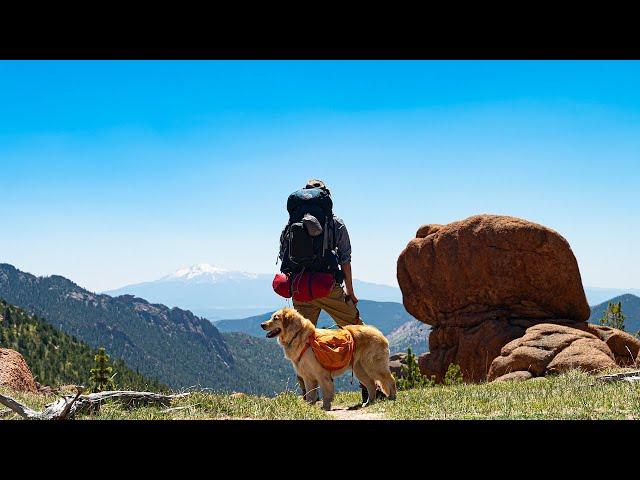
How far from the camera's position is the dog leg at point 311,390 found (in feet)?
37.3

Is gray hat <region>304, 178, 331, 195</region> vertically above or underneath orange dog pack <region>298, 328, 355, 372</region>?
above

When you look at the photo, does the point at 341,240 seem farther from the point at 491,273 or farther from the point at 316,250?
the point at 491,273

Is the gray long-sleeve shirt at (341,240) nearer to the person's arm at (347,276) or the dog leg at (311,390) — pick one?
the person's arm at (347,276)

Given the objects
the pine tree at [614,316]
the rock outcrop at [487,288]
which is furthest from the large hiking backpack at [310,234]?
the pine tree at [614,316]

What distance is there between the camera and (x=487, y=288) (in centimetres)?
2903

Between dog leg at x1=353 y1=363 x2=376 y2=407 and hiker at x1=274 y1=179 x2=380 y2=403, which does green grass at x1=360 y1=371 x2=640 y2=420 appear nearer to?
dog leg at x1=353 y1=363 x2=376 y2=407

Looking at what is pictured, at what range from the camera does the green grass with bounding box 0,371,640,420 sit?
9031 millimetres

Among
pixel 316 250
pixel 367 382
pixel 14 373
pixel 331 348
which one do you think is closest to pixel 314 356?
pixel 331 348

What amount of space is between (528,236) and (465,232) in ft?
9.38

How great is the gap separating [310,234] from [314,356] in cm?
223

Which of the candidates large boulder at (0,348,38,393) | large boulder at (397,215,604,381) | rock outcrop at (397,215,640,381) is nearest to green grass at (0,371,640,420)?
large boulder at (0,348,38,393)

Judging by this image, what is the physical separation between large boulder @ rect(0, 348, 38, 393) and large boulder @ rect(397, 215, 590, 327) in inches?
717

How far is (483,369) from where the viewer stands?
27031 mm
